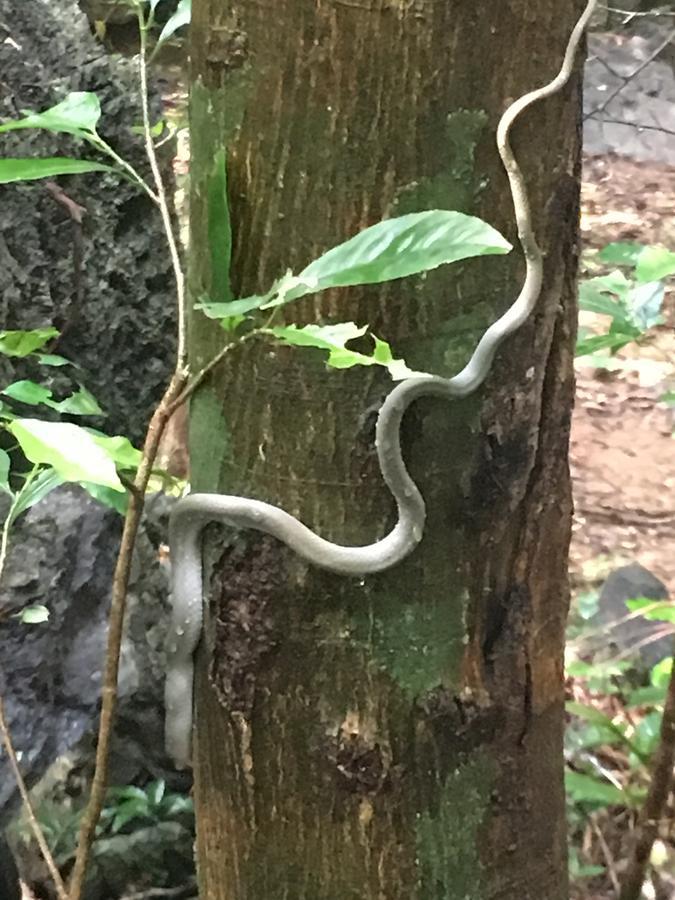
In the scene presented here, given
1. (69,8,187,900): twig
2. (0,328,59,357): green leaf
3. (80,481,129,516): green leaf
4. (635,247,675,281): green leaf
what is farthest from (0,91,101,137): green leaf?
(635,247,675,281): green leaf

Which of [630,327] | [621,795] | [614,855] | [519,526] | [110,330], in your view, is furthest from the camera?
[110,330]

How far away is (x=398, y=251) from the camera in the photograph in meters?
0.53

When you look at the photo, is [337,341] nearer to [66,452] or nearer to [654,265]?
[66,452]

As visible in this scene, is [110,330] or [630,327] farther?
[110,330]

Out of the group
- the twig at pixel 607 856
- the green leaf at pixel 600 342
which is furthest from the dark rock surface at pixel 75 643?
the green leaf at pixel 600 342

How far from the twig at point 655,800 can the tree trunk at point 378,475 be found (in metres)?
0.24

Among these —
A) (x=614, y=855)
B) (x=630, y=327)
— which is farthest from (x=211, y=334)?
(x=614, y=855)

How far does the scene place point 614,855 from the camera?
1493 millimetres

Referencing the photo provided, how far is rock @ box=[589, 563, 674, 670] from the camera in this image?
6.15ft

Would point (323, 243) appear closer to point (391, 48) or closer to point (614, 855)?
point (391, 48)

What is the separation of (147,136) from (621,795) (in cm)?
98

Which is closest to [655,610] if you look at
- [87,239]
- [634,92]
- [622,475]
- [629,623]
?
[629,623]

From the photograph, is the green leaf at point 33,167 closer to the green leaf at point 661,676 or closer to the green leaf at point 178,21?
the green leaf at point 178,21

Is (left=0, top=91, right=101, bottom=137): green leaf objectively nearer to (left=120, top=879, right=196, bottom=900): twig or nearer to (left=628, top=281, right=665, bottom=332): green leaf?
(left=628, top=281, right=665, bottom=332): green leaf
